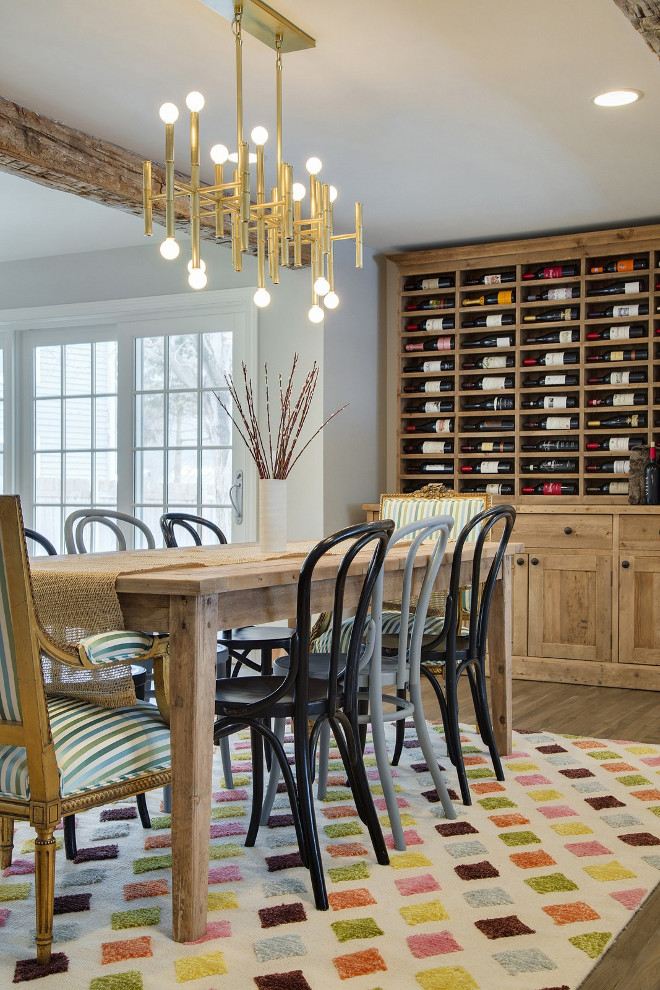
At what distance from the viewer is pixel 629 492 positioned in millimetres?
5430

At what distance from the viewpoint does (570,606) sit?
5.38 m

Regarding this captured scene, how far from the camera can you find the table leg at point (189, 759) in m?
2.20

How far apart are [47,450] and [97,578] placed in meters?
4.52

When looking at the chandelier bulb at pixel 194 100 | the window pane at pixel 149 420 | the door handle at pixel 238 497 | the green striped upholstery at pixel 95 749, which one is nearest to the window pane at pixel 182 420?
the window pane at pixel 149 420

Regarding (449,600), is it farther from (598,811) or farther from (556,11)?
(556,11)

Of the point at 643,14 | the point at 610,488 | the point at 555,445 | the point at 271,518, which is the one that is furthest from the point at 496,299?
the point at 643,14

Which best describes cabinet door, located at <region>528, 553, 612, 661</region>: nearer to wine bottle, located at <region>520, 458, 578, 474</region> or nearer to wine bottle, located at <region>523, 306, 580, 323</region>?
wine bottle, located at <region>520, 458, 578, 474</region>

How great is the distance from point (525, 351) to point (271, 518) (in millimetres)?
3149

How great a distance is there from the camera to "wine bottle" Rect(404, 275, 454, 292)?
6.10 metres

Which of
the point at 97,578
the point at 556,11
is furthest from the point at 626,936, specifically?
the point at 556,11

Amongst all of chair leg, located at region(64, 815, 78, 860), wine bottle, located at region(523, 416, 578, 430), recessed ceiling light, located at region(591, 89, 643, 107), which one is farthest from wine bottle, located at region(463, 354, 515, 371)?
chair leg, located at region(64, 815, 78, 860)

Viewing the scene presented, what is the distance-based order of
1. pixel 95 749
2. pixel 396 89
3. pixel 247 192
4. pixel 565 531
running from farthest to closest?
pixel 565 531 < pixel 396 89 < pixel 247 192 < pixel 95 749

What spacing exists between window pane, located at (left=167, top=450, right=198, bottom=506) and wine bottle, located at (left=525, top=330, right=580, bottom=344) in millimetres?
2157

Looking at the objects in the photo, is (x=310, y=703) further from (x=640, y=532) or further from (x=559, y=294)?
(x=559, y=294)
